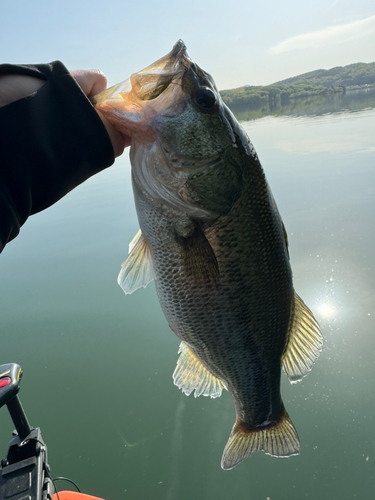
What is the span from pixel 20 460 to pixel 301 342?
1.96 m

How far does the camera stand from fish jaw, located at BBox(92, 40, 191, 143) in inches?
50.2

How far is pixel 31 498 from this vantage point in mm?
1920

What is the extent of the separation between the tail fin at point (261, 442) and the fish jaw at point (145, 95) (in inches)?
65.8

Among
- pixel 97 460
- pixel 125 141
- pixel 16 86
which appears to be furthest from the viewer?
pixel 97 460

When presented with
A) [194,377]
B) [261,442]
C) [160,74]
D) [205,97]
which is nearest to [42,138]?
[160,74]

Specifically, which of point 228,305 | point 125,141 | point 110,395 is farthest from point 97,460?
point 125,141

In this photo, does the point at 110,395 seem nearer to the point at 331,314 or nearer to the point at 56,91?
the point at 331,314

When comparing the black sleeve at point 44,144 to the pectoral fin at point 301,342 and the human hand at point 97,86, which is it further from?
the pectoral fin at point 301,342

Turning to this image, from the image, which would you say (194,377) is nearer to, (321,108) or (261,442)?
(261,442)

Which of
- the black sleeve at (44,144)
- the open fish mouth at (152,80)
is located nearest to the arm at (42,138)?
the black sleeve at (44,144)

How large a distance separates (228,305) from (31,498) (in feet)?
5.39

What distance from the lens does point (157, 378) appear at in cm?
397

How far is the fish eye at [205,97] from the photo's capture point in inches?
53.3

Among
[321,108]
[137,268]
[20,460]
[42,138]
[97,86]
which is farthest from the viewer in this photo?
[321,108]
